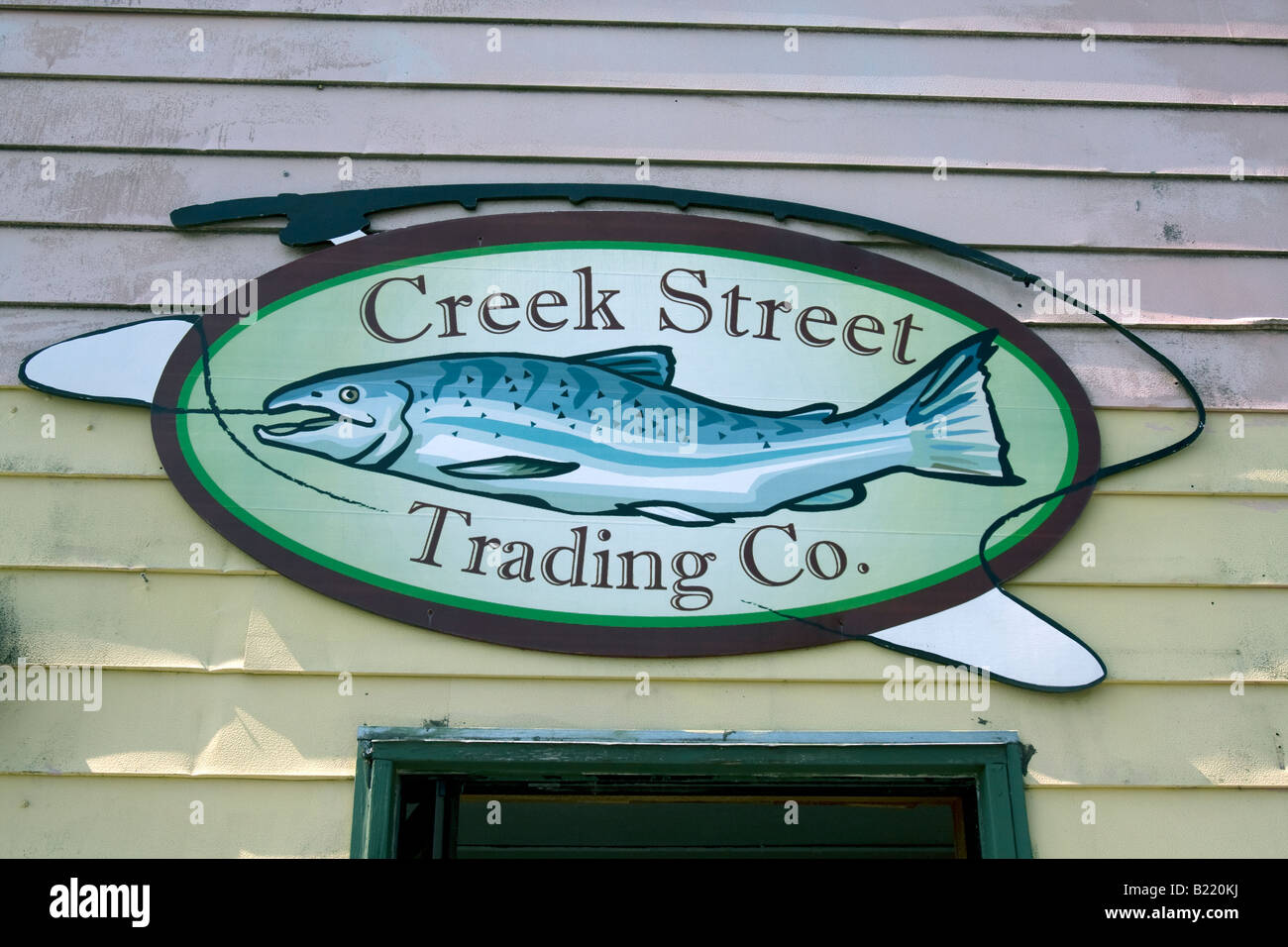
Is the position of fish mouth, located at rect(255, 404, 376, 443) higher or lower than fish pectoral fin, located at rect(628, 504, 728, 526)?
higher

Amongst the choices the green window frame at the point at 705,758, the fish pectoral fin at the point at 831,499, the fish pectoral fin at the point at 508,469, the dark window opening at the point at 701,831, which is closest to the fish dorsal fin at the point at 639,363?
the fish pectoral fin at the point at 508,469

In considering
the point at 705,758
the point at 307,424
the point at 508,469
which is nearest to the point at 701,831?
the point at 705,758

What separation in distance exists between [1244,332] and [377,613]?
8.09ft

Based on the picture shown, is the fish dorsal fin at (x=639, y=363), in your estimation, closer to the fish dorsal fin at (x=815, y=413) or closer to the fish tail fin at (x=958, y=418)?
the fish dorsal fin at (x=815, y=413)

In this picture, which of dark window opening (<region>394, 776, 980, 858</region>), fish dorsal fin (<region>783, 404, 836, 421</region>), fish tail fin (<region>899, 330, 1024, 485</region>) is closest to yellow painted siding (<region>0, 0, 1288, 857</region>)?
fish tail fin (<region>899, 330, 1024, 485</region>)

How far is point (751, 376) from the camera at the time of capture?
292cm

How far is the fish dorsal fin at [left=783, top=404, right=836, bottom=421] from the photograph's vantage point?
2.87 metres

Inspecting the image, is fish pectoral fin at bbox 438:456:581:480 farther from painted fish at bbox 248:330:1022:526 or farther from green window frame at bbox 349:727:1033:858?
green window frame at bbox 349:727:1033:858

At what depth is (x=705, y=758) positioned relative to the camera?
256 cm

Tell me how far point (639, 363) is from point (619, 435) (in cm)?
22

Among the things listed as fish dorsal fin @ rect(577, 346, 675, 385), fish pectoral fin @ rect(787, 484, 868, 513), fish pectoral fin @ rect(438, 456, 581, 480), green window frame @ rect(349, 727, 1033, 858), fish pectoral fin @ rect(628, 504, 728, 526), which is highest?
fish dorsal fin @ rect(577, 346, 675, 385)

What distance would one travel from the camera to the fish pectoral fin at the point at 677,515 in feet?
8.96

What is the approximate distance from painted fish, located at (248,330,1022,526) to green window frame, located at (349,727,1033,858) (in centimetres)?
55
